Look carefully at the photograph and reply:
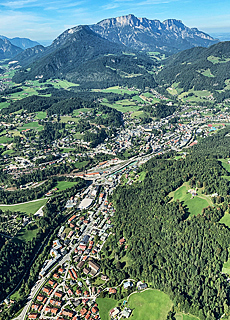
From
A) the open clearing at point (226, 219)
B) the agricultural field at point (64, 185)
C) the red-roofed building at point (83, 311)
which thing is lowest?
the red-roofed building at point (83, 311)

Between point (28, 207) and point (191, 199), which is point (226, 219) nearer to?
point (191, 199)

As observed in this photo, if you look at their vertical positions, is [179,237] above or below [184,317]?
above

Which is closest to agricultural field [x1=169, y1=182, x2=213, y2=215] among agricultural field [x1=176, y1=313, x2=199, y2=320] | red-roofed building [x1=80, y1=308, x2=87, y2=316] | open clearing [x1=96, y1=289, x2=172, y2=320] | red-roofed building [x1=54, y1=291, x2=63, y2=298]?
open clearing [x1=96, y1=289, x2=172, y2=320]

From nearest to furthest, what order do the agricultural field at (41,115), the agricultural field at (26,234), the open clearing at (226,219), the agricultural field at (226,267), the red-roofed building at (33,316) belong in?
the red-roofed building at (33,316)
the agricultural field at (226,267)
the open clearing at (226,219)
the agricultural field at (26,234)
the agricultural field at (41,115)

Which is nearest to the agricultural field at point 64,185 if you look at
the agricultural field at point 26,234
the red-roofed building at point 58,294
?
the agricultural field at point 26,234

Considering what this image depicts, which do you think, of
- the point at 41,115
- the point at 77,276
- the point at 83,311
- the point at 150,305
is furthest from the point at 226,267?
the point at 41,115

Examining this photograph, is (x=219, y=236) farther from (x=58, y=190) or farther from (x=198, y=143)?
(x=198, y=143)

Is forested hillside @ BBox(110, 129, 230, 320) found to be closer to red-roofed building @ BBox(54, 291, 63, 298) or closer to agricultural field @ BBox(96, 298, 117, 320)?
agricultural field @ BBox(96, 298, 117, 320)

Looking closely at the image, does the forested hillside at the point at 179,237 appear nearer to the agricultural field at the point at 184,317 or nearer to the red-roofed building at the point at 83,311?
the agricultural field at the point at 184,317
